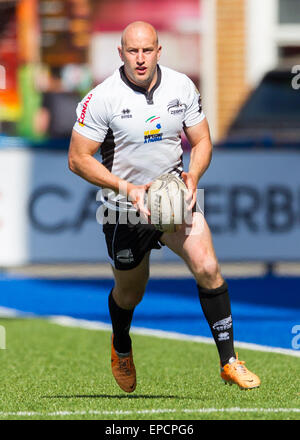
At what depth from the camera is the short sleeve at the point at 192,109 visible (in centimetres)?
768

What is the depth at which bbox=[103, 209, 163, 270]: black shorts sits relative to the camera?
7738mm

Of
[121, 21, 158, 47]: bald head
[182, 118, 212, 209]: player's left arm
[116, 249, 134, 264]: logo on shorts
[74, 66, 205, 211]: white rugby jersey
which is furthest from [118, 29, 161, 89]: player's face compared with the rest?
[116, 249, 134, 264]: logo on shorts

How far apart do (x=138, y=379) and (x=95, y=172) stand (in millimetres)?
1867

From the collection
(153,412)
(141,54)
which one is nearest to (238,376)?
(153,412)

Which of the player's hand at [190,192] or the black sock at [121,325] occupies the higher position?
the player's hand at [190,192]

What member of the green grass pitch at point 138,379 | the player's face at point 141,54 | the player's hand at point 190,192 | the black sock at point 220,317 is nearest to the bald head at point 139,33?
the player's face at point 141,54

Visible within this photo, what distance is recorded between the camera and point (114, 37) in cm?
2175

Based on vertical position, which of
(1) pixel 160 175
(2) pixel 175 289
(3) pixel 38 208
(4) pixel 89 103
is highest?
(4) pixel 89 103

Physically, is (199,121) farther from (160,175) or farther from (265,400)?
(265,400)

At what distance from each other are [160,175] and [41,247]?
7572 mm

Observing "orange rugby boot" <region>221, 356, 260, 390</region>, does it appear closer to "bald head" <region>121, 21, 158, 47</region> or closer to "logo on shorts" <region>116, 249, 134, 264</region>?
"logo on shorts" <region>116, 249, 134, 264</region>

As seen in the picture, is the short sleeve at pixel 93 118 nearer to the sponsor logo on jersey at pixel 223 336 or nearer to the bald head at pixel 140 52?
the bald head at pixel 140 52

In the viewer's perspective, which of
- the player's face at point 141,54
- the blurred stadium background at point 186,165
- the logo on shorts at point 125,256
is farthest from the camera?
the blurred stadium background at point 186,165
